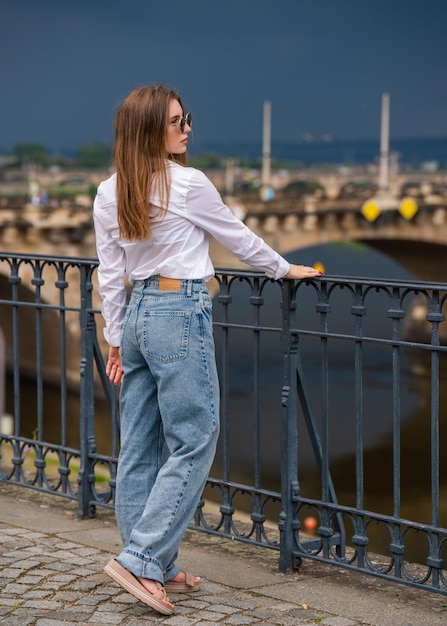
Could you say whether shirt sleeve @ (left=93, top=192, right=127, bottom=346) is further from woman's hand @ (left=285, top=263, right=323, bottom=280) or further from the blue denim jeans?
woman's hand @ (left=285, top=263, right=323, bottom=280)

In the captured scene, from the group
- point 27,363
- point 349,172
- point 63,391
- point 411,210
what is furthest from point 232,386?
point 349,172

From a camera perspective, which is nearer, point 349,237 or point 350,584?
point 350,584

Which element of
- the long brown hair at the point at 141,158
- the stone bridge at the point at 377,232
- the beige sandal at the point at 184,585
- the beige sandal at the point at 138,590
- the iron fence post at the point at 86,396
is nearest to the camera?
the long brown hair at the point at 141,158

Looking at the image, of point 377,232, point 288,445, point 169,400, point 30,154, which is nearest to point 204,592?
point 288,445

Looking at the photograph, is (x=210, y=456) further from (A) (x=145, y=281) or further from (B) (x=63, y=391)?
(B) (x=63, y=391)

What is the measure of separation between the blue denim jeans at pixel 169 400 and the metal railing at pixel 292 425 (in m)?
0.74

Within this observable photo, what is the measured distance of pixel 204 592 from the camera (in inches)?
177

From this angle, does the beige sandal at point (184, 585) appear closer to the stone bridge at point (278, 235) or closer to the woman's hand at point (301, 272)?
the woman's hand at point (301, 272)

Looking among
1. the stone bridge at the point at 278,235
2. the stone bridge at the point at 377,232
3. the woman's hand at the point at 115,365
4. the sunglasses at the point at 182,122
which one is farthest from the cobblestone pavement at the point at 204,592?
the stone bridge at the point at 377,232

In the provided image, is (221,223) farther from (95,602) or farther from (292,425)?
(95,602)

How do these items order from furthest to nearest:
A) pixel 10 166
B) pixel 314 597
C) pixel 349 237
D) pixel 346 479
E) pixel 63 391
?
pixel 10 166
pixel 349 237
pixel 346 479
pixel 63 391
pixel 314 597

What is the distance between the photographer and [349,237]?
41.9 m

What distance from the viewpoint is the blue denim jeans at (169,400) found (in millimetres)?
4035

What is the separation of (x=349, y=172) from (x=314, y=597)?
116596mm
